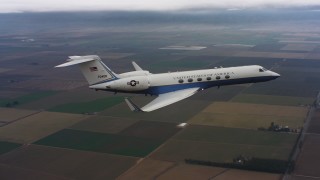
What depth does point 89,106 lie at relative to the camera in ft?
352

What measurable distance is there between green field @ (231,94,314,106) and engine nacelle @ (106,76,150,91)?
43.5 m

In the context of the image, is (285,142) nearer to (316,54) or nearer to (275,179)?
(275,179)

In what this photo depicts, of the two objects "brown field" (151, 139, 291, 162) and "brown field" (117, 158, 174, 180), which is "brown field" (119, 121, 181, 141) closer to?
"brown field" (151, 139, 291, 162)

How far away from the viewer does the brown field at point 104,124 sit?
87.3 m

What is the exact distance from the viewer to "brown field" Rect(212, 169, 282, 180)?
204ft

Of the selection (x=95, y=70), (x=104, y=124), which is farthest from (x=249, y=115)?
(x=95, y=70)

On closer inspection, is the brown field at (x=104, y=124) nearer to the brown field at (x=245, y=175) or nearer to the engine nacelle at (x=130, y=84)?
the engine nacelle at (x=130, y=84)

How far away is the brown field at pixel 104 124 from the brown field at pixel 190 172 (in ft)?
76.9

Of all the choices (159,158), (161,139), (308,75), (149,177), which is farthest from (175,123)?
(308,75)

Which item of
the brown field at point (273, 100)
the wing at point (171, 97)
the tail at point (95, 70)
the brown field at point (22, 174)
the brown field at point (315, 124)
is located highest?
the tail at point (95, 70)

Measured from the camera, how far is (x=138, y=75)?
72.6 m

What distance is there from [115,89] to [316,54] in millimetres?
145988

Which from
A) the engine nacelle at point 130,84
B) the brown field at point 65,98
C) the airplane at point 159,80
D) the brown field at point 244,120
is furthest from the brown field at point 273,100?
the engine nacelle at point 130,84

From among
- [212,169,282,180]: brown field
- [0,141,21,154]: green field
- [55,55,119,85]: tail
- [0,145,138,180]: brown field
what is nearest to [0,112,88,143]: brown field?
[0,141,21,154]: green field
